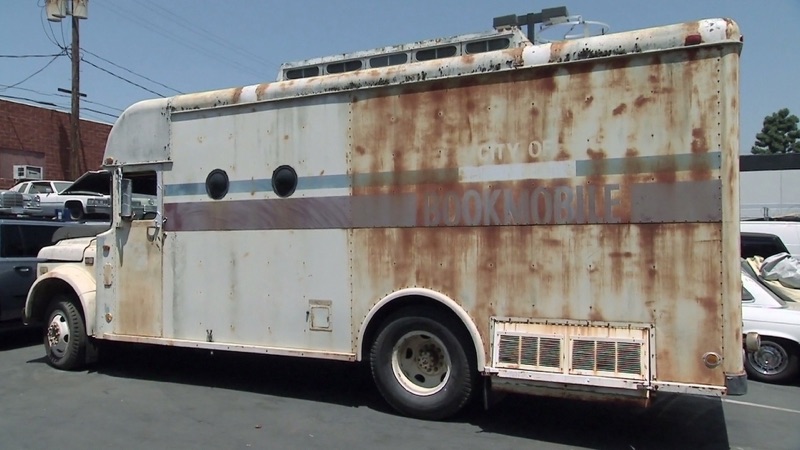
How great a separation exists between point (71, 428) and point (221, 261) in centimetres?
204

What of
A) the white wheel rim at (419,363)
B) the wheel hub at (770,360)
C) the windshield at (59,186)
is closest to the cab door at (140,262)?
the white wheel rim at (419,363)

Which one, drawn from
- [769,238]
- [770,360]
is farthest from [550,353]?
[769,238]

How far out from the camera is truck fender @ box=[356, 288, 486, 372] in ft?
18.7

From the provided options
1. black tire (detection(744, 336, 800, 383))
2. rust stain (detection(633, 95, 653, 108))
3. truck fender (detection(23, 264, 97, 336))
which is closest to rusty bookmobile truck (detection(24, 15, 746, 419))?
rust stain (detection(633, 95, 653, 108))

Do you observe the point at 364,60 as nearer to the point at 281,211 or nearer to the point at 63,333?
the point at 281,211

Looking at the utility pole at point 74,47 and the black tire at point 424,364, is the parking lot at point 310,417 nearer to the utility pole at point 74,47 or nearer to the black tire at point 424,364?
the black tire at point 424,364

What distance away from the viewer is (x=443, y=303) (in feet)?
19.3

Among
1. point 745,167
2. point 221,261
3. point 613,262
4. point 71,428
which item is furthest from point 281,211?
point 745,167

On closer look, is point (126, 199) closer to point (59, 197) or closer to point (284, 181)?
point (284, 181)

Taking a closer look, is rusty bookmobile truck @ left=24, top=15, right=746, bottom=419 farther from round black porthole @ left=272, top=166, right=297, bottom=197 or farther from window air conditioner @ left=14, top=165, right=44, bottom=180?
window air conditioner @ left=14, top=165, right=44, bottom=180

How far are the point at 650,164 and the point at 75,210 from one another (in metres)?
11.4

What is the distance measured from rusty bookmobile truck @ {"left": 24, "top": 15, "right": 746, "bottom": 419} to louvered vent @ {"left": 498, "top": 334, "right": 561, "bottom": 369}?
17 millimetres

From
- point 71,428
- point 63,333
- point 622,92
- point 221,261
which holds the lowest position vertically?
point 71,428

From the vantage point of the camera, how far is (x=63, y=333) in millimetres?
8234
